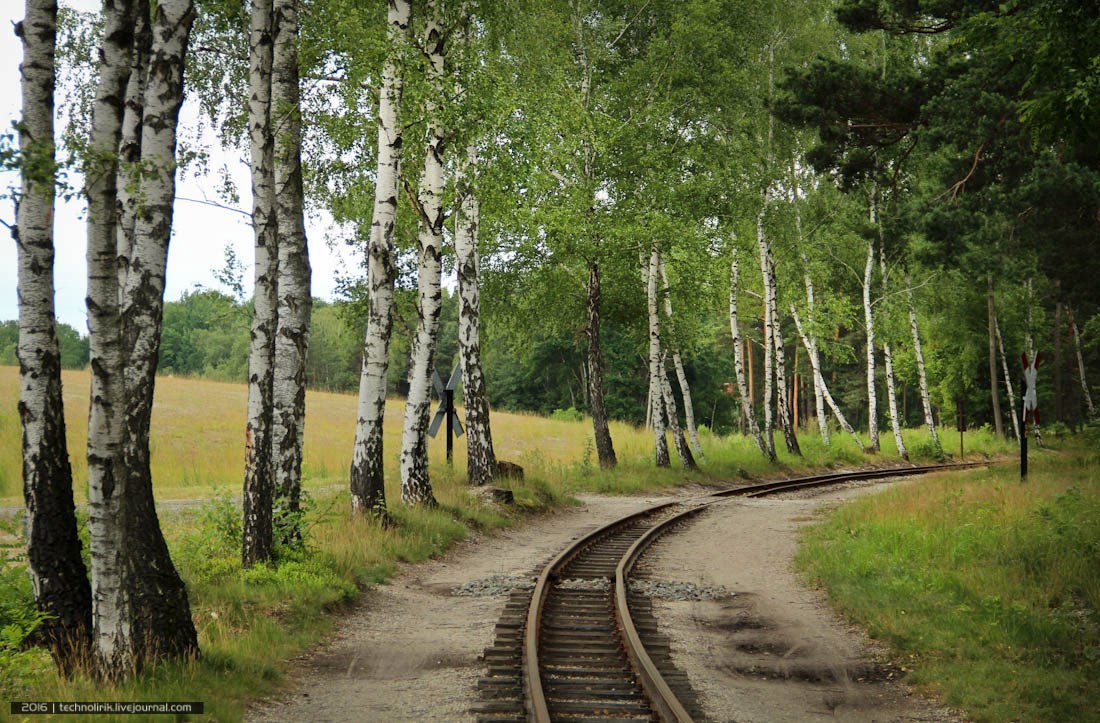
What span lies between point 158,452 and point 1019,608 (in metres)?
24.9

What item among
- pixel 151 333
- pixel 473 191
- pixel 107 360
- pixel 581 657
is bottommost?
pixel 581 657

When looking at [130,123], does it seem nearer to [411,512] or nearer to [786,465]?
[411,512]

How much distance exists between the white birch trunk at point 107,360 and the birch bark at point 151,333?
31 centimetres

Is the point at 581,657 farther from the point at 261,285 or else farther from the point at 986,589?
the point at 261,285

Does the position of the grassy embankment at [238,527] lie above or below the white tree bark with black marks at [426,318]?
below

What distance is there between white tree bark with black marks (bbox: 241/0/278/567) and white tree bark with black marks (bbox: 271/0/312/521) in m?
0.97

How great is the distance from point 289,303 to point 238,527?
2.95 meters

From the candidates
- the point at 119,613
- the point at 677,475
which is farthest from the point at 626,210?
the point at 119,613

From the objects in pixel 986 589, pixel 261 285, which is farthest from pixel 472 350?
pixel 986 589

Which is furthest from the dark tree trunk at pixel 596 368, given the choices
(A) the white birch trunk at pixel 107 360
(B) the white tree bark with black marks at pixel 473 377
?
(A) the white birch trunk at pixel 107 360

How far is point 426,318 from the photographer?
1612cm

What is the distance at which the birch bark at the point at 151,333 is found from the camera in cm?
694

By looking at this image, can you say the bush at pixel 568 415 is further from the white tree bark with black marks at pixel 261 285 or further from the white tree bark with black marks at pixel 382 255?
the white tree bark with black marks at pixel 261 285

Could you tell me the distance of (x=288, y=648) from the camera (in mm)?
8320
